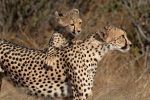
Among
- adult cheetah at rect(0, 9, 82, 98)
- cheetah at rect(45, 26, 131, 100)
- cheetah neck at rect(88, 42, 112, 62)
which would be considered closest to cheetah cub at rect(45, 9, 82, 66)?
adult cheetah at rect(0, 9, 82, 98)

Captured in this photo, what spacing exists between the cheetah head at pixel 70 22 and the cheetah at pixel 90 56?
792 millimetres

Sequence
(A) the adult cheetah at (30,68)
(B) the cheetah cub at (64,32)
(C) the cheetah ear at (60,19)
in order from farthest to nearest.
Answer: (C) the cheetah ear at (60,19), (B) the cheetah cub at (64,32), (A) the adult cheetah at (30,68)

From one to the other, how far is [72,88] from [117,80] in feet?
9.68

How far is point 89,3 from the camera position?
11.7m

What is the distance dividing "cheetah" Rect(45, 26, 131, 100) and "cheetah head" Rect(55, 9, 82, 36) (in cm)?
79

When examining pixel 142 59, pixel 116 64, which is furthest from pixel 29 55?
pixel 142 59

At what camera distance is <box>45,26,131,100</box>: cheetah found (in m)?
5.55

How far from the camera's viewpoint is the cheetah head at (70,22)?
21.0ft

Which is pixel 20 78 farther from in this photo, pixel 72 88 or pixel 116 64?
pixel 116 64

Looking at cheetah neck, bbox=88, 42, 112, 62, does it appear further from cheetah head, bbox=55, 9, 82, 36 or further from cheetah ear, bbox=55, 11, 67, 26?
cheetah ear, bbox=55, 11, 67, 26

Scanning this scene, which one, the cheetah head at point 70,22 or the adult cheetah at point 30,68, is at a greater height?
the cheetah head at point 70,22

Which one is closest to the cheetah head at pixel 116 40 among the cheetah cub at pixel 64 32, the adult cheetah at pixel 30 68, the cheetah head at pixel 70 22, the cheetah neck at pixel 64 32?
the adult cheetah at pixel 30 68

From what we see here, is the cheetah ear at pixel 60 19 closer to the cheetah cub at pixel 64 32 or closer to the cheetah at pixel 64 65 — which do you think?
the cheetah cub at pixel 64 32

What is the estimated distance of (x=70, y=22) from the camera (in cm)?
660
